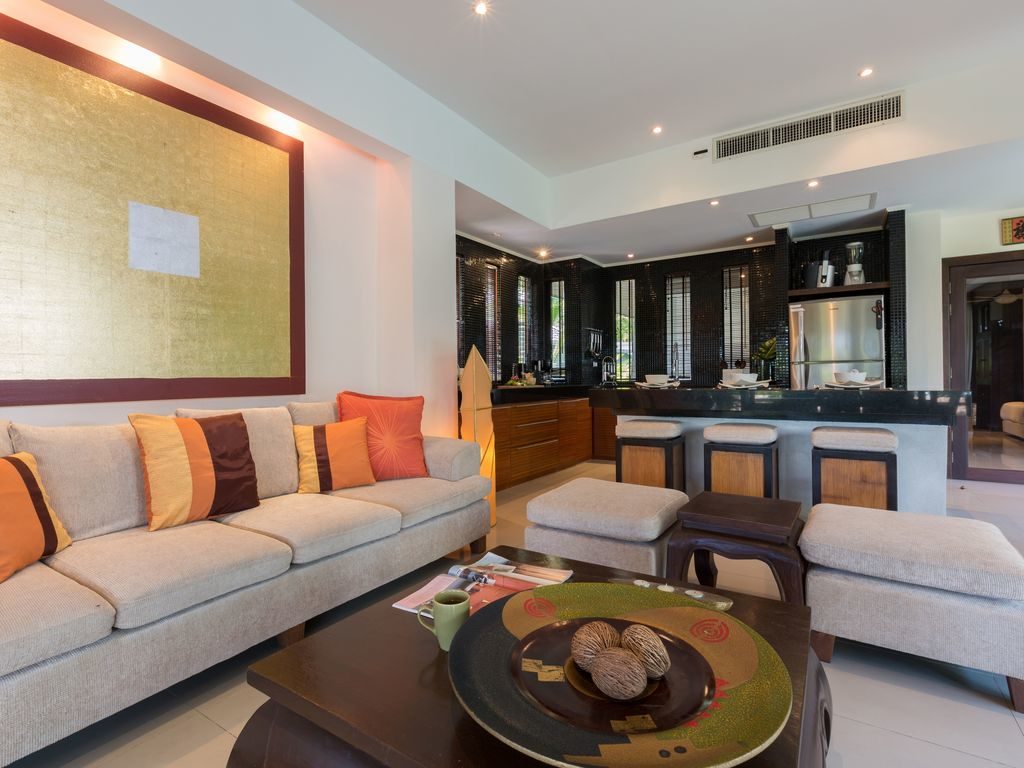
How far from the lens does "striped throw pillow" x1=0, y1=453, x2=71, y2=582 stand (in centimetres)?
155

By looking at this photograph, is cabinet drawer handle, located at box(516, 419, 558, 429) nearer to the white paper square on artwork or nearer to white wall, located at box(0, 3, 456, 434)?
white wall, located at box(0, 3, 456, 434)

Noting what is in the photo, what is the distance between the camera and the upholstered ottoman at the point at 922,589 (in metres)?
1.55

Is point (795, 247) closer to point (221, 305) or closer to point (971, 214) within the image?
point (971, 214)

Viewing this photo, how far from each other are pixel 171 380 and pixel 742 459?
3.37 meters

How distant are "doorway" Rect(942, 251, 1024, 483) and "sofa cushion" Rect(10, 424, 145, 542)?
664 centimetres

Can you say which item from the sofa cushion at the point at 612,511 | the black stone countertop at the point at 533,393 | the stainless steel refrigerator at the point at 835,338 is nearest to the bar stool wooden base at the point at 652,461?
the black stone countertop at the point at 533,393

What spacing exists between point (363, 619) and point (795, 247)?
595 centimetres

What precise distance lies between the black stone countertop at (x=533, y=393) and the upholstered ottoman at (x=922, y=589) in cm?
245

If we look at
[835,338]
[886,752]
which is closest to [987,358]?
[835,338]

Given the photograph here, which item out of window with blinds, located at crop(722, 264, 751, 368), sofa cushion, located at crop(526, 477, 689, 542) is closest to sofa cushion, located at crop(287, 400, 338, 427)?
sofa cushion, located at crop(526, 477, 689, 542)

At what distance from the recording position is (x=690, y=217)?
4848mm

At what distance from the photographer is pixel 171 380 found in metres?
2.59

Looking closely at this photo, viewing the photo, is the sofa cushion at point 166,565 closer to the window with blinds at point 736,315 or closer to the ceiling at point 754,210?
the ceiling at point 754,210

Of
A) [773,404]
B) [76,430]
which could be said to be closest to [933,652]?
[773,404]
